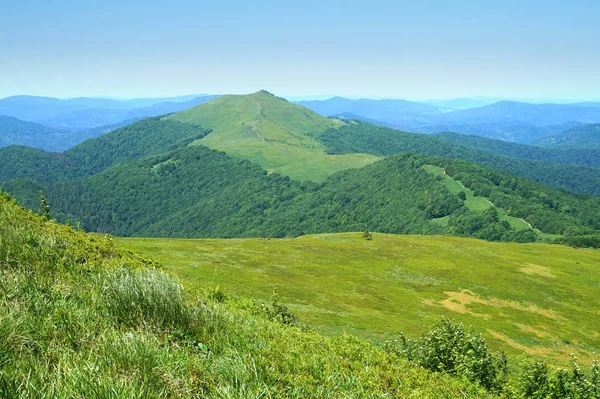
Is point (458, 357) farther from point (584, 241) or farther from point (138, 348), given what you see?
point (584, 241)

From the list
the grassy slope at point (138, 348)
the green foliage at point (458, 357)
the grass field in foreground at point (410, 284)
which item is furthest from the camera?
the grass field in foreground at point (410, 284)

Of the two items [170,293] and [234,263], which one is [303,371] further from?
[234,263]

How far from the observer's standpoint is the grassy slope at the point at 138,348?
780 cm

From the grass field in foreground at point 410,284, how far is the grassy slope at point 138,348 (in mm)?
21402

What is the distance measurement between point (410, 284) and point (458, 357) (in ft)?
160

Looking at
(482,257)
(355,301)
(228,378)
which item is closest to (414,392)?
(228,378)

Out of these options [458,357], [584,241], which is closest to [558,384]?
[458,357]

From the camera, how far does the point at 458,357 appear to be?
23859 millimetres

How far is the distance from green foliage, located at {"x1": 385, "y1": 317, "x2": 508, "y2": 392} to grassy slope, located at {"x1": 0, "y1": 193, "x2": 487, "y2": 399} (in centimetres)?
696

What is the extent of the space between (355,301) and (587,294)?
49.5 meters

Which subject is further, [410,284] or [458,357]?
[410,284]

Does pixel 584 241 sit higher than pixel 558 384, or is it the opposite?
pixel 558 384

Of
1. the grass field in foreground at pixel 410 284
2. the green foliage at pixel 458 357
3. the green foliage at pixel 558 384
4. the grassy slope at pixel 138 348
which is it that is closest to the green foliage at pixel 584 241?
the grass field in foreground at pixel 410 284

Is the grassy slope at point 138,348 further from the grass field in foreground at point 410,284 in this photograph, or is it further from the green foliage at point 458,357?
the grass field in foreground at point 410,284
